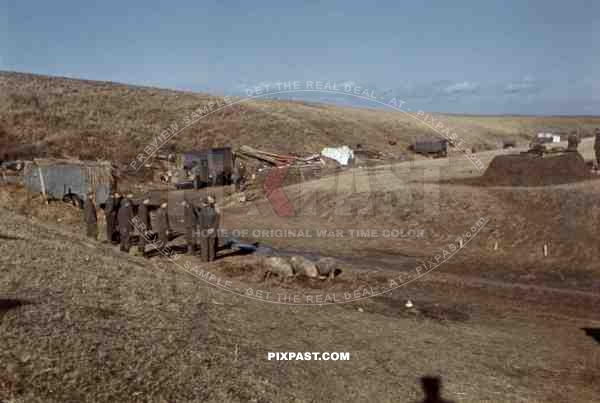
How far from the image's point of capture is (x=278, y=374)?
24.0 ft

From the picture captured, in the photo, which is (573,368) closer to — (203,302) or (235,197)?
(203,302)

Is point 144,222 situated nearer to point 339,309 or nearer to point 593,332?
point 339,309

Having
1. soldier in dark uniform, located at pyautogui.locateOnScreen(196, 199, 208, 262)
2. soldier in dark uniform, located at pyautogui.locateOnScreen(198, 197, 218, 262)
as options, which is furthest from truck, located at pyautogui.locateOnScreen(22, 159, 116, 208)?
soldier in dark uniform, located at pyautogui.locateOnScreen(198, 197, 218, 262)

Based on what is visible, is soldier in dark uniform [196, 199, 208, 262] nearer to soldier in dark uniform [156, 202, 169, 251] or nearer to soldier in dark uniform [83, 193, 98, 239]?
soldier in dark uniform [156, 202, 169, 251]

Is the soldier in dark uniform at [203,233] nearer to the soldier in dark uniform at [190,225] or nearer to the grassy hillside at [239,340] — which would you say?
the soldier in dark uniform at [190,225]

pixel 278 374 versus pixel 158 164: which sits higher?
pixel 158 164

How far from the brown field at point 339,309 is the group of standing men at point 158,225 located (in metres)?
0.70

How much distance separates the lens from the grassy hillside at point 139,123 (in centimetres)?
4038

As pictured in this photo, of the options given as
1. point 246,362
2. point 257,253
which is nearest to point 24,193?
point 257,253

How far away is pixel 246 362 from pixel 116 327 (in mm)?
1888

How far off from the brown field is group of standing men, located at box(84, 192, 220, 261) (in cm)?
70

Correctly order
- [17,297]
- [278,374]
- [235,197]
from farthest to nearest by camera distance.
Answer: [235,197], [17,297], [278,374]

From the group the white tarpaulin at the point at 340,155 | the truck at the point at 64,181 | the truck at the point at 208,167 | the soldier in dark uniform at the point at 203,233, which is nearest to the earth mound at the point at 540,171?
the soldier in dark uniform at the point at 203,233

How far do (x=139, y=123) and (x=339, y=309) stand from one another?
128 ft
